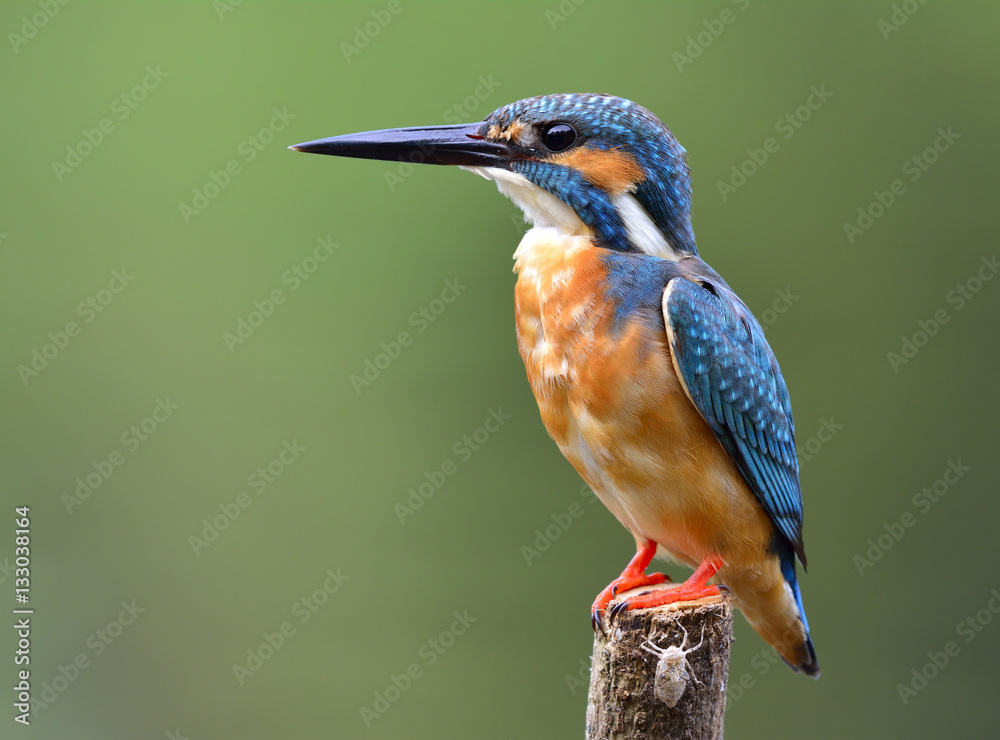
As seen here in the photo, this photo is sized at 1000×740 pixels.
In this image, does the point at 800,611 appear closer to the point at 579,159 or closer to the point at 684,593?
the point at 684,593

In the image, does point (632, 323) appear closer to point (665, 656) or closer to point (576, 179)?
point (576, 179)

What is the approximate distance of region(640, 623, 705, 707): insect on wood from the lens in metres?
2.11

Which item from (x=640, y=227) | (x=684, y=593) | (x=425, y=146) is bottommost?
(x=684, y=593)

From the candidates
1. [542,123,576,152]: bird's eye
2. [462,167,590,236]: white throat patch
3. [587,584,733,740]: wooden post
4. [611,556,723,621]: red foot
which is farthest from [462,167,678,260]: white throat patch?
[587,584,733,740]: wooden post

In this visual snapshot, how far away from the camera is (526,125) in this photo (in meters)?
2.38

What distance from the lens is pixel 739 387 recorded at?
2.34 meters

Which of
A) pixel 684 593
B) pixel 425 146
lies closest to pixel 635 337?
pixel 684 593

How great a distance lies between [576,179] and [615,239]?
0.61 feet

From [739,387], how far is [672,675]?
73cm

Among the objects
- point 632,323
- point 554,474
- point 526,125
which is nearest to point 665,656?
point 632,323

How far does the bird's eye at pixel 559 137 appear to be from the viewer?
2.36m

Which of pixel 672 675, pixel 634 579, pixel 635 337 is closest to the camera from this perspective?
pixel 672 675

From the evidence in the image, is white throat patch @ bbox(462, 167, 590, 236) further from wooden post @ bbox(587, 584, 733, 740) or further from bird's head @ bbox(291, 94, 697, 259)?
wooden post @ bbox(587, 584, 733, 740)

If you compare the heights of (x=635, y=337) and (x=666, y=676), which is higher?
(x=635, y=337)
